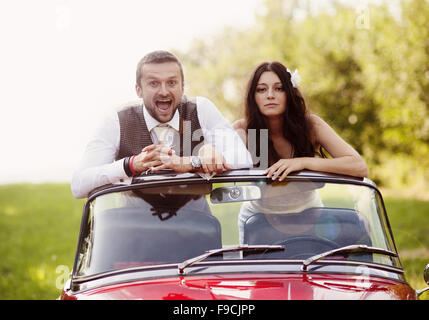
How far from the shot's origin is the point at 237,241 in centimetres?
302

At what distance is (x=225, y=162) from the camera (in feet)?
10.3

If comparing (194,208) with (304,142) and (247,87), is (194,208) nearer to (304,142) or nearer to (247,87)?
(304,142)

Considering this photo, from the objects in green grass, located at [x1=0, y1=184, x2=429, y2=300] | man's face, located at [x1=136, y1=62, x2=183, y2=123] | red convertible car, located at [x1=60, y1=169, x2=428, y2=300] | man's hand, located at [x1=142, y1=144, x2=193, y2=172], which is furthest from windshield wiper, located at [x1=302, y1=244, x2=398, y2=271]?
green grass, located at [x1=0, y1=184, x2=429, y2=300]

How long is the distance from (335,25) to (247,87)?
13.8 m

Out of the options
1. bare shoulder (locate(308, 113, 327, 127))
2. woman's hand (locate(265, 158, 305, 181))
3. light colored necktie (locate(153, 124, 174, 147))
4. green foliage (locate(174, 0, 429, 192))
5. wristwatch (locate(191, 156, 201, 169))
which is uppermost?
green foliage (locate(174, 0, 429, 192))

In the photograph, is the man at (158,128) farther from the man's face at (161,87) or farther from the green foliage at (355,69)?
the green foliage at (355,69)

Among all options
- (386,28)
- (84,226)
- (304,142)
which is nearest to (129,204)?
(84,226)

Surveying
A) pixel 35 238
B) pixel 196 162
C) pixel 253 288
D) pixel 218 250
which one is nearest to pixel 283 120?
pixel 196 162

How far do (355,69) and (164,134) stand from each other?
15.7m

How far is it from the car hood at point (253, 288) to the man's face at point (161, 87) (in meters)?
1.42

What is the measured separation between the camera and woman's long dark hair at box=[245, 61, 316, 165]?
14.2ft

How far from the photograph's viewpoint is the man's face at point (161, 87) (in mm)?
3660

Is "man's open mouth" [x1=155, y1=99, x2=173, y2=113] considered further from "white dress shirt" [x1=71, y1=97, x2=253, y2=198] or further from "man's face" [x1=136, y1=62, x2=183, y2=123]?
"white dress shirt" [x1=71, y1=97, x2=253, y2=198]

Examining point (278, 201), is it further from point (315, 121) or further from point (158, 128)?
point (315, 121)
